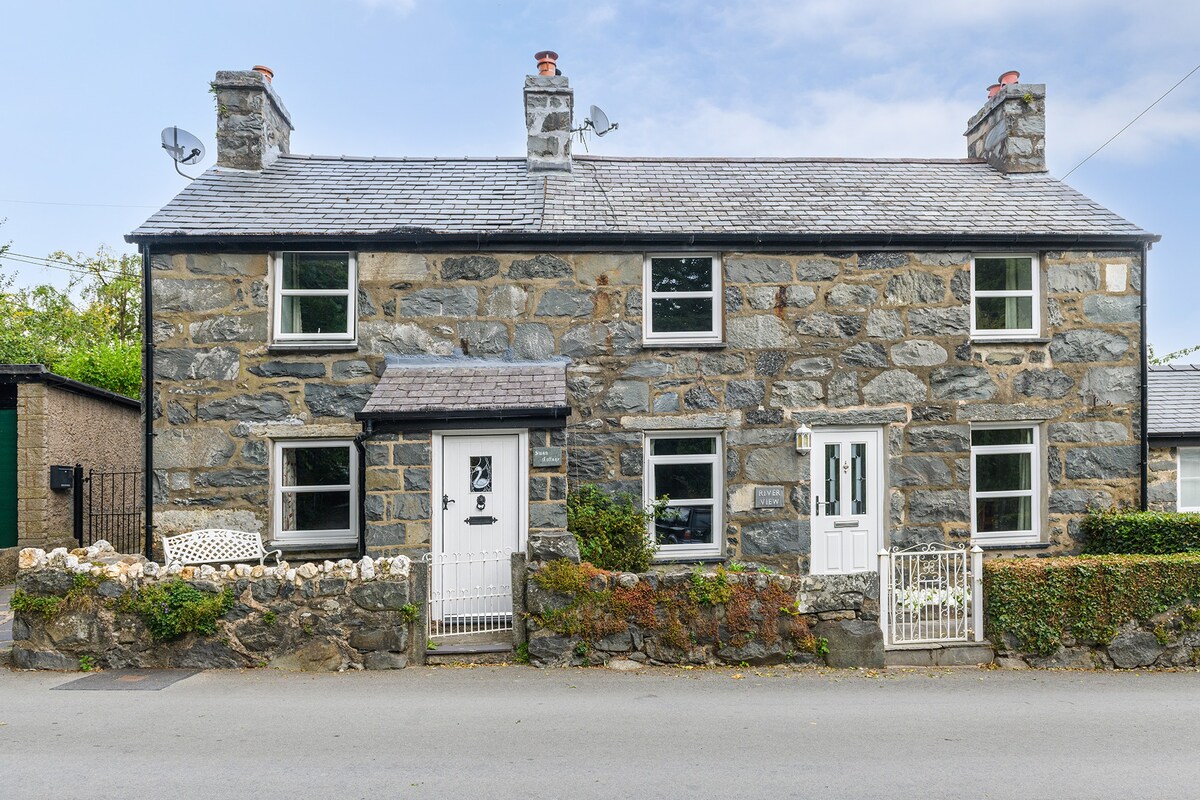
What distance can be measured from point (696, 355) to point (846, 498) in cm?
295

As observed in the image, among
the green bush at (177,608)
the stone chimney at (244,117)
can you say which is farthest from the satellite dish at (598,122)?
the green bush at (177,608)

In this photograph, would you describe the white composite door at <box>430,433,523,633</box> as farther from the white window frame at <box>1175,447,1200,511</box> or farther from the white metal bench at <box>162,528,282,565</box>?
the white window frame at <box>1175,447,1200,511</box>

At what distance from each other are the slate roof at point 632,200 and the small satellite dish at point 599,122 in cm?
166

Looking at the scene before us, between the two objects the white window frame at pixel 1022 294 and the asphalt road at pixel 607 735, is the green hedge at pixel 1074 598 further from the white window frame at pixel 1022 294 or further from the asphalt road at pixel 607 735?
the white window frame at pixel 1022 294

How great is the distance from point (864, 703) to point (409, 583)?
167 inches

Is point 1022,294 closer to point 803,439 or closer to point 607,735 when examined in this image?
point 803,439

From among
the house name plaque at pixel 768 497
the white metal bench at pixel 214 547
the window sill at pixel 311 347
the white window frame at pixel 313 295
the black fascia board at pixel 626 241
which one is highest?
the black fascia board at pixel 626 241

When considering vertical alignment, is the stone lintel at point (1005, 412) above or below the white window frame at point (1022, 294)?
below

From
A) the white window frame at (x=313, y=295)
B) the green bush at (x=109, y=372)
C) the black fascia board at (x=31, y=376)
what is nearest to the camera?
the white window frame at (x=313, y=295)

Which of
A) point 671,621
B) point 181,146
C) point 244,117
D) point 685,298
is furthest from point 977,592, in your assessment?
point 181,146

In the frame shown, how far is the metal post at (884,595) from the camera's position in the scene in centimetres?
762

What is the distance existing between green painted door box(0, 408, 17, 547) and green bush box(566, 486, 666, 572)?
9.83 m

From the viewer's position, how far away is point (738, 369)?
434 inches

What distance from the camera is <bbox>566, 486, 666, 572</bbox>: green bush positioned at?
32.1 ft
